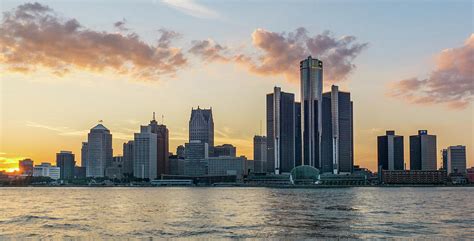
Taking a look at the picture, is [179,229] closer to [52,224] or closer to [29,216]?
[52,224]

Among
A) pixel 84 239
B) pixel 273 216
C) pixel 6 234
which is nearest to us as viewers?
pixel 84 239

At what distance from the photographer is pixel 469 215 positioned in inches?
5007

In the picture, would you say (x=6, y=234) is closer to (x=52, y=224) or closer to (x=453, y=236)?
(x=52, y=224)

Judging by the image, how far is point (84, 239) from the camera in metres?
83.2

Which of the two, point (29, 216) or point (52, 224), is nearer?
point (52, 224)

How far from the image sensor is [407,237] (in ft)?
281

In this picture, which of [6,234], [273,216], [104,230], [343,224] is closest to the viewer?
[6,234]

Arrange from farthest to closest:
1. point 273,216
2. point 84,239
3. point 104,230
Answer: point 273,216 < point 104,230 < point 84,239

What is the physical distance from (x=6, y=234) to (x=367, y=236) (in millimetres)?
54807

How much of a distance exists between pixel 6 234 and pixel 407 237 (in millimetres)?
60408

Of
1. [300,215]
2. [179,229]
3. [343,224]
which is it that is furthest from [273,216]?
[179,229]

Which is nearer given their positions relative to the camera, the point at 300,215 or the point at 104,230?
the point at 104,230

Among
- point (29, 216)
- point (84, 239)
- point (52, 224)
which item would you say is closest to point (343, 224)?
point (84, 239)

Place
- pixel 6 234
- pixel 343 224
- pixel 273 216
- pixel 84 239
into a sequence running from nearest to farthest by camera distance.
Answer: pixel 84 239, pixel 6 234, pixel 343 224, pixel 273 216
